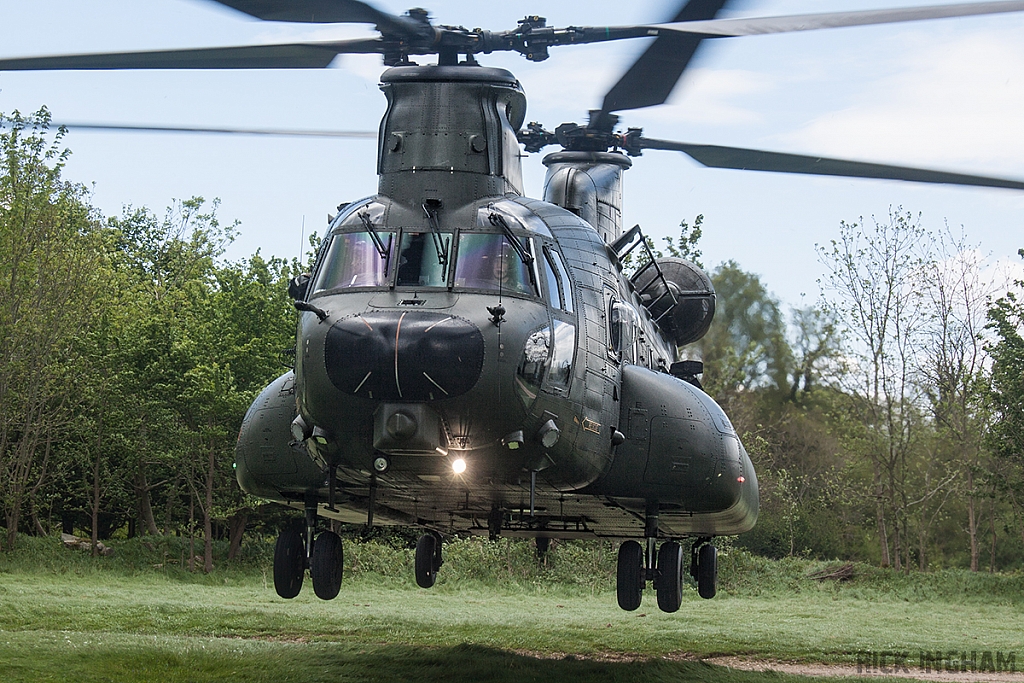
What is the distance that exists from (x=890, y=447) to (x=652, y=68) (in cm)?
2349

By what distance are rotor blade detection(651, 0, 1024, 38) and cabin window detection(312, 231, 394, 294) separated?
3334 mm

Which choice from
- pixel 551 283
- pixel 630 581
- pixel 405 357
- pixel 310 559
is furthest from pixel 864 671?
pixel 405 357

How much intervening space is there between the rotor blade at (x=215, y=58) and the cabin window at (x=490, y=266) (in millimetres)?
2230

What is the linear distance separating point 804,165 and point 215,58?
6115mm

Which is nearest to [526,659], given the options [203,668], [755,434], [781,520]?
[203,668]

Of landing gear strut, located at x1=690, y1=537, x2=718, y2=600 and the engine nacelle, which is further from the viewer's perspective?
the engine nacelle

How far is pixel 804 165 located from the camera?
1204 centimetres

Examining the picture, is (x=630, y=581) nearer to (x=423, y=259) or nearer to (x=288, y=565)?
(x=288, y=565)

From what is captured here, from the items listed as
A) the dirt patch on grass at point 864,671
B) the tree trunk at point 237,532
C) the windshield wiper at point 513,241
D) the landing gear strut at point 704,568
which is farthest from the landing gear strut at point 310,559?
the tree trunk at point 237,532

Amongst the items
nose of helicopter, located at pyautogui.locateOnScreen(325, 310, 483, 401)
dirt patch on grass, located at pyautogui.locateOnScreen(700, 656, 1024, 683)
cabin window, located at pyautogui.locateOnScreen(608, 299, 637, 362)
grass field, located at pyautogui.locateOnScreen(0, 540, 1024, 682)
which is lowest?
dirt patch on grass, located at pyautogui.locateOnScreen(700, 656, 1024, 683)

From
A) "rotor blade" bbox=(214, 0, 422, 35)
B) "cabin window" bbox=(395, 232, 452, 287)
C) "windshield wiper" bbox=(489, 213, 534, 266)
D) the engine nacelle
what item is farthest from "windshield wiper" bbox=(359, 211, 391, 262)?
the engine nacelle

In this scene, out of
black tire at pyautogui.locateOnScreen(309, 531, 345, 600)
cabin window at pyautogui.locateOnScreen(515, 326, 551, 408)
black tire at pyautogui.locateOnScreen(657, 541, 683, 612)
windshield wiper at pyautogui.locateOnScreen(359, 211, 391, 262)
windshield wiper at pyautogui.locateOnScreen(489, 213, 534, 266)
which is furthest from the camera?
black tire at pyautogui.locateOnScreen(657, 541, 683, 612)

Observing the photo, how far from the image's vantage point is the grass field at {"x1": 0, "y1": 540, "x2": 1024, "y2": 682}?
41.3 ft

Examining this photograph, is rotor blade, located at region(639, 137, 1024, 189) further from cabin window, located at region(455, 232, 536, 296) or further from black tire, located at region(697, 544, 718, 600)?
black tire, located at region(697, 544, 718, 600)
